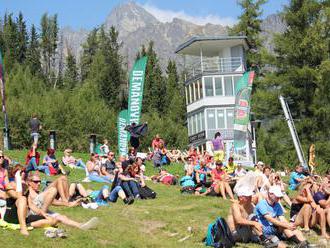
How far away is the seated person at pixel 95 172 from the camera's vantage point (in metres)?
16.9

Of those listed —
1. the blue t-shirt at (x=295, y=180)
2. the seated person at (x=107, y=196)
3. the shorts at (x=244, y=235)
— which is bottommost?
the shorts at (x=244, y=235)

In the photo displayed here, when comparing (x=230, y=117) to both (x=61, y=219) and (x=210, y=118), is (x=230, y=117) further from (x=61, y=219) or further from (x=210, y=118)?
(x=61, y=219)

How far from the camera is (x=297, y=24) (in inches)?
1619

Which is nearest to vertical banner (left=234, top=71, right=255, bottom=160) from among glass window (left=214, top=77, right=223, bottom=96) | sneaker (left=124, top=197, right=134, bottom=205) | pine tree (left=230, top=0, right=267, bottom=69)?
sneaker (left=124, top=197, right=134, bottom=205)

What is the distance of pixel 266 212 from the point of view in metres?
10.1

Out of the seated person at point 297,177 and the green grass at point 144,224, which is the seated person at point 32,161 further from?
the seated person at point 297,177

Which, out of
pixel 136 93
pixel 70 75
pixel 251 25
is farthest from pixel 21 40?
pixel 136 93

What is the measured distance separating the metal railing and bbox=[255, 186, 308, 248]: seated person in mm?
33780

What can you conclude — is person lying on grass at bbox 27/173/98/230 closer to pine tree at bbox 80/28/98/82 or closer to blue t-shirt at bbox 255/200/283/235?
blue t-shirt at bbox 255/200/283/235

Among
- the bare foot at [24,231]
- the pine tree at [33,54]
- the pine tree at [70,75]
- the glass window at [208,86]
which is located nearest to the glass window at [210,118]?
the glass window at [208,86]

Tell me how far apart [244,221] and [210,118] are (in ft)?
107

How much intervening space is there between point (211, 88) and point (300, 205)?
1232 inches

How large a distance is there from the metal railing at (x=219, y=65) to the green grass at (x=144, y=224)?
3006cm

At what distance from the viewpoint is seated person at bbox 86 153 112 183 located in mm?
16891
